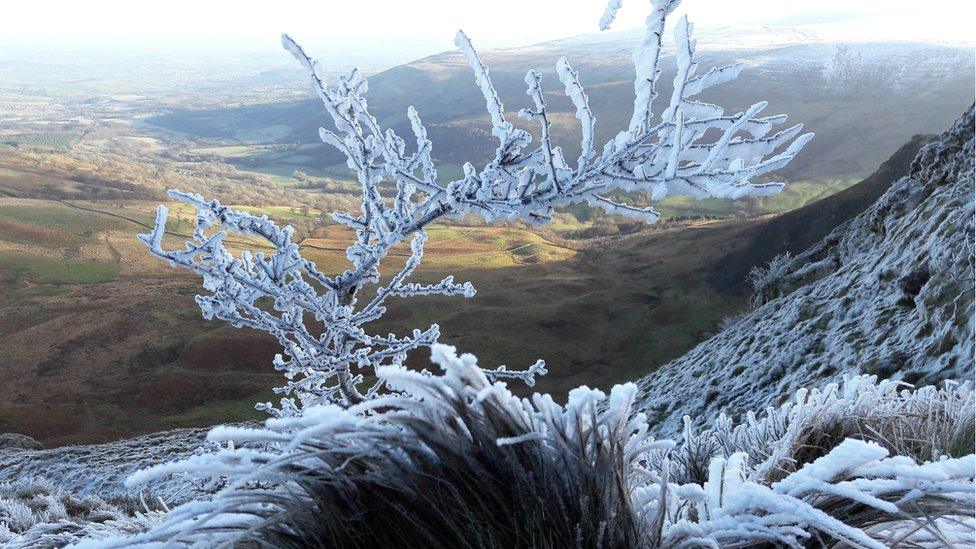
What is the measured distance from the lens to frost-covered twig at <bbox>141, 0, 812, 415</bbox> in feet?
8.79

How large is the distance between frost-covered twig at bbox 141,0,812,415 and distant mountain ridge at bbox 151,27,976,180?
8883cm

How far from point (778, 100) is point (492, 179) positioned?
150 m

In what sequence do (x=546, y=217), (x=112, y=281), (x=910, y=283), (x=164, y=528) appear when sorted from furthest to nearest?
(x=112, y=281), (x=910, y=283), (x=546, y=217), (x=164, y=528)

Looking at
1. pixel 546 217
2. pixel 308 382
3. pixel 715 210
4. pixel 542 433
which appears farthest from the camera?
pixel 715 210

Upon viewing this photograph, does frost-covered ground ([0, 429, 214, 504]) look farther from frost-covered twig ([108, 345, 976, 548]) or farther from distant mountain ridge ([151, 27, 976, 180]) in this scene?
distant mountain ridge ([151, 27, 976, 180])

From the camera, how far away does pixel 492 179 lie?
3.47m

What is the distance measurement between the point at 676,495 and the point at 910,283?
6.84 m

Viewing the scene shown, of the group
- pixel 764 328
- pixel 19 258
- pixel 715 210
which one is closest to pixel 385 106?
pixel 715 210

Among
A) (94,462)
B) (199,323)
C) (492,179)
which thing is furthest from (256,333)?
(492,179)

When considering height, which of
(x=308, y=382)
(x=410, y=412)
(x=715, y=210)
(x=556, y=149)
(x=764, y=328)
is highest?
(x=556, y=149)

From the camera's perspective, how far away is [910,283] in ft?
22.1

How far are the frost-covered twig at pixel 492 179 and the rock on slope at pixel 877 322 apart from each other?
2.86m

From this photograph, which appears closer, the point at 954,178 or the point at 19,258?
the point at 954,178

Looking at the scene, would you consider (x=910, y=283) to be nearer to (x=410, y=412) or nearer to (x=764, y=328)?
(x=764, y=328)
